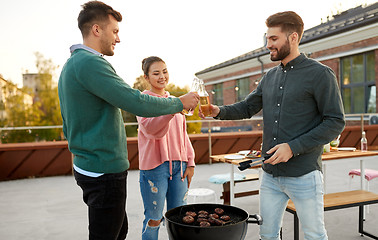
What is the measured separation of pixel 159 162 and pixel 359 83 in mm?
11603

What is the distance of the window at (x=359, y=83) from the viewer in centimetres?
1112

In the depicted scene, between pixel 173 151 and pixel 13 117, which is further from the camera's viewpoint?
pixel 13 117

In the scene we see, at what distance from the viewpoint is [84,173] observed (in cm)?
158

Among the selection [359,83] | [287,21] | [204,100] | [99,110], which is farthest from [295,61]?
[359,83]

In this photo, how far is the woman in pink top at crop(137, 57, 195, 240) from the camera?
2146mm

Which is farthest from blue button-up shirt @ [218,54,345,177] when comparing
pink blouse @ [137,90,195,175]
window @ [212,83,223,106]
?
window @ [212,83,223,106]

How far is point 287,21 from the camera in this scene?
69.2 inches

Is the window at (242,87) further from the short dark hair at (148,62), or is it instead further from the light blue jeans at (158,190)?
the light blue jeans at (158,190)

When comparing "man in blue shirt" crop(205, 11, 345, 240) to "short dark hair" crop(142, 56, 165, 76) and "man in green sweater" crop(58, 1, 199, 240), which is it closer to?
"man in green sweater" crop(58, 1, 199, 240)

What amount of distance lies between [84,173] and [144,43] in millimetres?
13408

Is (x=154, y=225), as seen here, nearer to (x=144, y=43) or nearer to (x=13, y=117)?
(x=144, y=43)

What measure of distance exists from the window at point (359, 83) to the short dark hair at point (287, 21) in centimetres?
1095

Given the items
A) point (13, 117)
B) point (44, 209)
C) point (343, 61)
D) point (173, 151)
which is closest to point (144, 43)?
point (343, 61)

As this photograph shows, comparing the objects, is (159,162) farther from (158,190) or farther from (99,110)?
(99,110)
